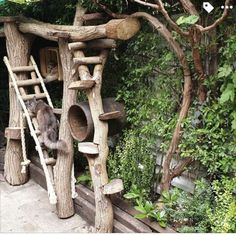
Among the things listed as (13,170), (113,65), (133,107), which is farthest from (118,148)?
(13,170)

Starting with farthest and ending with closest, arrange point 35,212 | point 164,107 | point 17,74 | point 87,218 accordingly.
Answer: point 17,74, point 35,212, point 87,218, point 164,107

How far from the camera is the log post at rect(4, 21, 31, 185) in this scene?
4.46 metres

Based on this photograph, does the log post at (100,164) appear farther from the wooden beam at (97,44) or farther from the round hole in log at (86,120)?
the wooden beam at (97,44)

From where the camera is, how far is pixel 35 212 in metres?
4.05

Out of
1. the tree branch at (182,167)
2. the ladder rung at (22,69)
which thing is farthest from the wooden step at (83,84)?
the ladder rung at (22,69)

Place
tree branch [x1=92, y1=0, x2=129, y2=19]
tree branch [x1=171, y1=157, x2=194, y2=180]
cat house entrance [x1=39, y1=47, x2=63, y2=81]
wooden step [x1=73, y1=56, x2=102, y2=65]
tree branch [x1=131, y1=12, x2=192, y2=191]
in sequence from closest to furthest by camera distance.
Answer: tree branch [x1=131, y1=12, x2=192, y2=191], tree branch [x1=171, y1=157, x2=194, y2=180], wooden step [x1=73, y1=56, x2=102, y2=65], tree branch [x1=92, y1=0, x2=129, y2=19], cat house entrance [x1=39, y1=47, x2=63, y2=81]

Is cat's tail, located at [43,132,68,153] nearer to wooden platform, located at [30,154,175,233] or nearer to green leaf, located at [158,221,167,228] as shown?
wooden platform, located at [30,154,175,233]

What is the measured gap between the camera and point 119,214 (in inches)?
137

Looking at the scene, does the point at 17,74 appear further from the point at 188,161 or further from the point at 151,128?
the point at 188,161

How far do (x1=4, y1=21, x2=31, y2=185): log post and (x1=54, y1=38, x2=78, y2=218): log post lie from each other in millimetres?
867

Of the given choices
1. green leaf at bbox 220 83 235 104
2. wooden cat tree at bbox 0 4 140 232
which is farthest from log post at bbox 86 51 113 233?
green leaf at bbox 220 83 235 104

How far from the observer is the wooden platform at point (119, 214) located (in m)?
3.22

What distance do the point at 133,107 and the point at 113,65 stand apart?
0.65m

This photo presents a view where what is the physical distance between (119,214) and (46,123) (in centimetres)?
141
